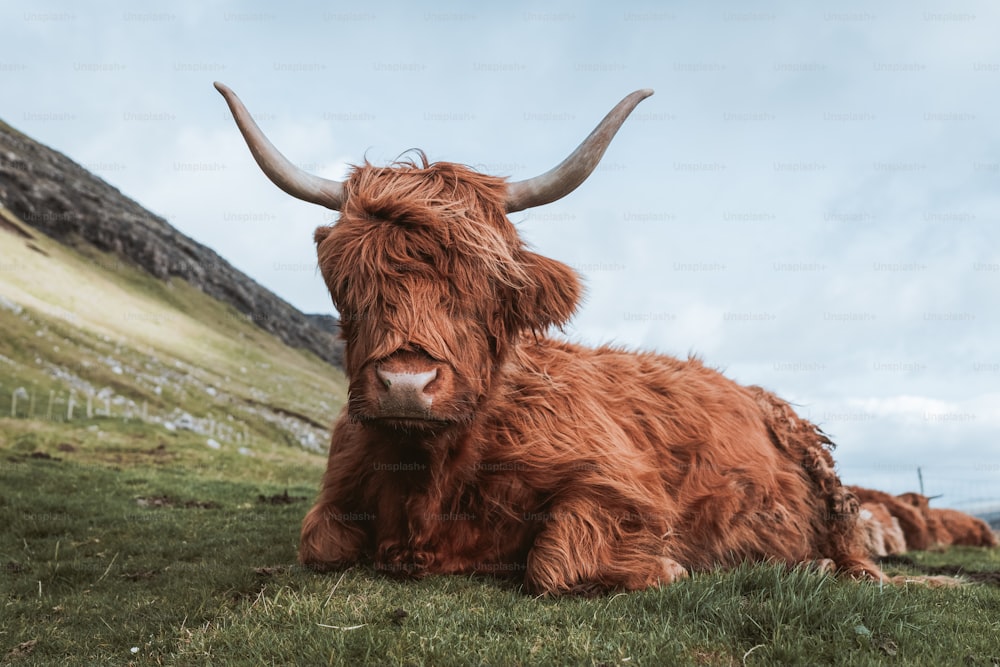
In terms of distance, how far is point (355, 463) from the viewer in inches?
173

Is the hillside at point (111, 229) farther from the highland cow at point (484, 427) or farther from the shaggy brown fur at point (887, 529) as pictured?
the highland cow at point (484, 427)

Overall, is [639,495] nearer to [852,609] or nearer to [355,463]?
[852,609]

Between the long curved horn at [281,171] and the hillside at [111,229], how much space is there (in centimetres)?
5192

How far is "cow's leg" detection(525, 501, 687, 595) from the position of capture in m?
3.72

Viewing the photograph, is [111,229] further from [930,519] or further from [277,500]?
[930,519]

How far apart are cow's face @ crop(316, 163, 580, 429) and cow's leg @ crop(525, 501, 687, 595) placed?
2.62ft

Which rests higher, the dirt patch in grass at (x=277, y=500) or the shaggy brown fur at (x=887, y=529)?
the dirt patch in grass at (x=277, y=500)

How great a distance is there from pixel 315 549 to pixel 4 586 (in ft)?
8.28

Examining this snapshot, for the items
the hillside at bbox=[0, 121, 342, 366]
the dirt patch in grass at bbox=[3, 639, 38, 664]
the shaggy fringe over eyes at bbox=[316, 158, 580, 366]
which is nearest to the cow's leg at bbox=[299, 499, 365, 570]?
the shaggy fringe over eyes at bbox=[316, 158, 580, 366]

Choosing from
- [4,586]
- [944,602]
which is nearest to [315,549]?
[4,586]

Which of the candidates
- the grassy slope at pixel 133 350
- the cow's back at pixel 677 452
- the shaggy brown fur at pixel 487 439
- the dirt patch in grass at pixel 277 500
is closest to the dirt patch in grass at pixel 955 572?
the cow's back at pixel 677 452

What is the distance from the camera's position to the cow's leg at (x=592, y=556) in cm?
372

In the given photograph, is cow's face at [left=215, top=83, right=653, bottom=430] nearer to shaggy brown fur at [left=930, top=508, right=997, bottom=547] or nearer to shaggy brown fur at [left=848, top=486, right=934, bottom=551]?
shaggy brown fur at [left=848, top=486, right=934, bottom=551]

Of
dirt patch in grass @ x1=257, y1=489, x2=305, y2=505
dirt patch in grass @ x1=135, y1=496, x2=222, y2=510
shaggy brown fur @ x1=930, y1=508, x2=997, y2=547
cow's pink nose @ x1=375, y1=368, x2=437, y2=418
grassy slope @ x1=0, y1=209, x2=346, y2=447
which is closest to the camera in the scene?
cow's pink nose @ x1=375, y1=368, x2=437, y2=418
